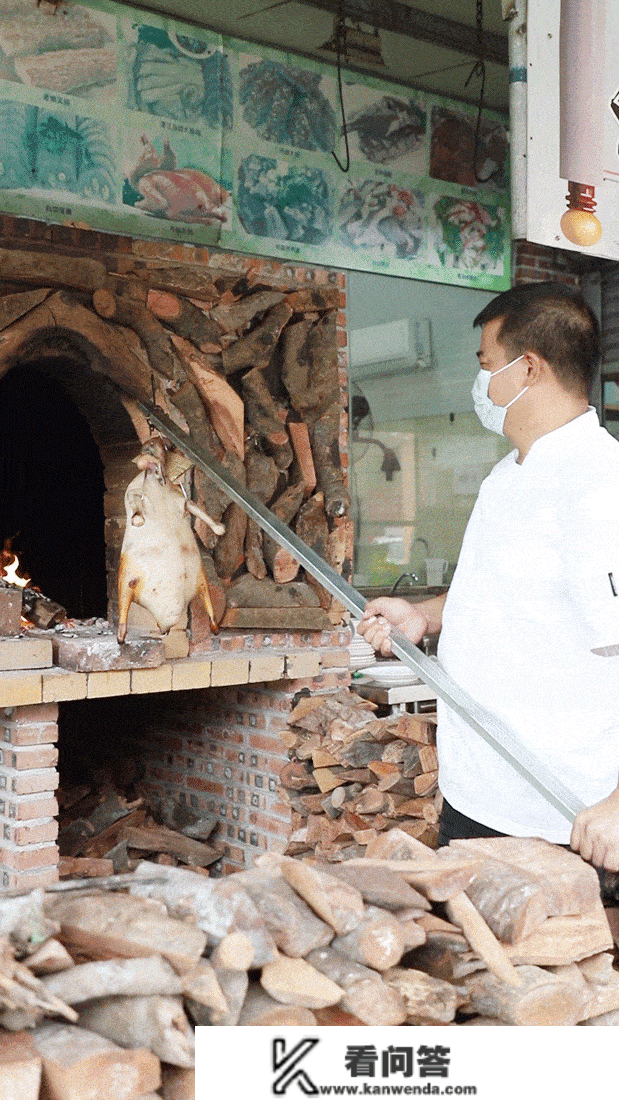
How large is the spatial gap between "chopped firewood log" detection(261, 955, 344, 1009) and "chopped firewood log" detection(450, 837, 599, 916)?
16.2 inches

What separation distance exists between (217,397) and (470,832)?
2.43m

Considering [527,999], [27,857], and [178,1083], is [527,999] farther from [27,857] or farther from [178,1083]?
[27,857]

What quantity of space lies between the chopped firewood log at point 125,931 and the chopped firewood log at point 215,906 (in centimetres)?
2

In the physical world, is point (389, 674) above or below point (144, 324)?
below

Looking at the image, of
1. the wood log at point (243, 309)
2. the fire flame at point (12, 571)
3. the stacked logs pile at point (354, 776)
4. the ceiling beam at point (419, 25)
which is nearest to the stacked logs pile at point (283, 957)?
the stacked logs pile at point (354, 776)

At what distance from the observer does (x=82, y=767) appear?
194 inches

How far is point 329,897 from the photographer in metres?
1.57

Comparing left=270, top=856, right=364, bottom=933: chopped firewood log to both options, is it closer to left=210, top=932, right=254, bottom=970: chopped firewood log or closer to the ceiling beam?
left=210, top=932, right=254, bottom=970: chopped firewood log

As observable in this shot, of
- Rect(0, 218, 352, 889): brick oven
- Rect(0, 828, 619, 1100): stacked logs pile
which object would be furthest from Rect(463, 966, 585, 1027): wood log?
Rect(0, 218, 352, 889): brick oven

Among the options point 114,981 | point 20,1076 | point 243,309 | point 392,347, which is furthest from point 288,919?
point 392,347

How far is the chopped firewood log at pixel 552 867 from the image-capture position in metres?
1.71

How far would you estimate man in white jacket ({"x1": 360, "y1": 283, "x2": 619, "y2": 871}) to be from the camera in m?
1.99

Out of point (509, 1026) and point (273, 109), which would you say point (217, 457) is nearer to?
point (273, 109)

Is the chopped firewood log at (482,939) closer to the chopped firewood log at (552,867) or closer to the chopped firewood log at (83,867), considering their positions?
the chopped firewood log at (552,867)
